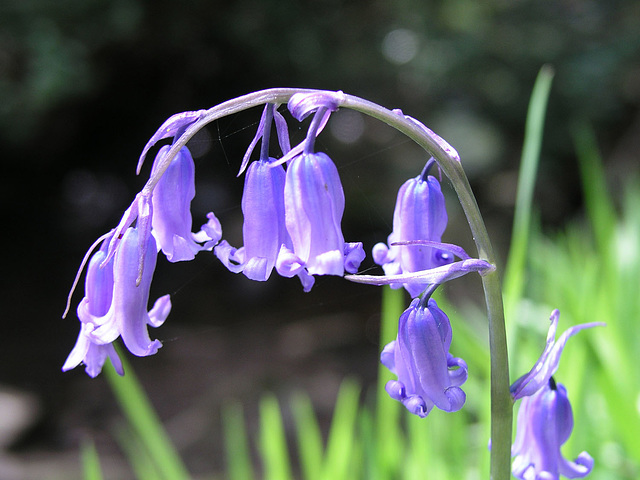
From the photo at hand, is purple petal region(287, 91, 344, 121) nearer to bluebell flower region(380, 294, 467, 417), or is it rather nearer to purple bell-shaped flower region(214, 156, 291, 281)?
purple bell-shaped flower region(214, 156, 291, 281)

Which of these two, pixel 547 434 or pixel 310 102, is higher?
pixel 310 102

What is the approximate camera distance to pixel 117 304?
541 millimetres

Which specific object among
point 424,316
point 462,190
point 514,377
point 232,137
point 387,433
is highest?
point 232,137

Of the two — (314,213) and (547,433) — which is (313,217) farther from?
(547,433)

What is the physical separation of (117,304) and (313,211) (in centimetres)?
18

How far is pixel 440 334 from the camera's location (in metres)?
0.55

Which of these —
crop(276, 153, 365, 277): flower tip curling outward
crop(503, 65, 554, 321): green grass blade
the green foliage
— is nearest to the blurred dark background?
the green foliage

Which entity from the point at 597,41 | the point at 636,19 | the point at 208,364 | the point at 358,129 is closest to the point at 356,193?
the point at 358,129

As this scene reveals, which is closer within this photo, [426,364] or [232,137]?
[426,364]

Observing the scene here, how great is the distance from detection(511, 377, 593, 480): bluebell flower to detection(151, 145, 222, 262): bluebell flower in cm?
34

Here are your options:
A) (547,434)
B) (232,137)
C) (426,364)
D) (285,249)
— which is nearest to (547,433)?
(547,434)

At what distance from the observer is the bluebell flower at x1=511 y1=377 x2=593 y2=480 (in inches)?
24.5

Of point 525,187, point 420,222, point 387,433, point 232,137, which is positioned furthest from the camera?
point 232,137

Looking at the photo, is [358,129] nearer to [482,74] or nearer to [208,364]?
[482,74]
